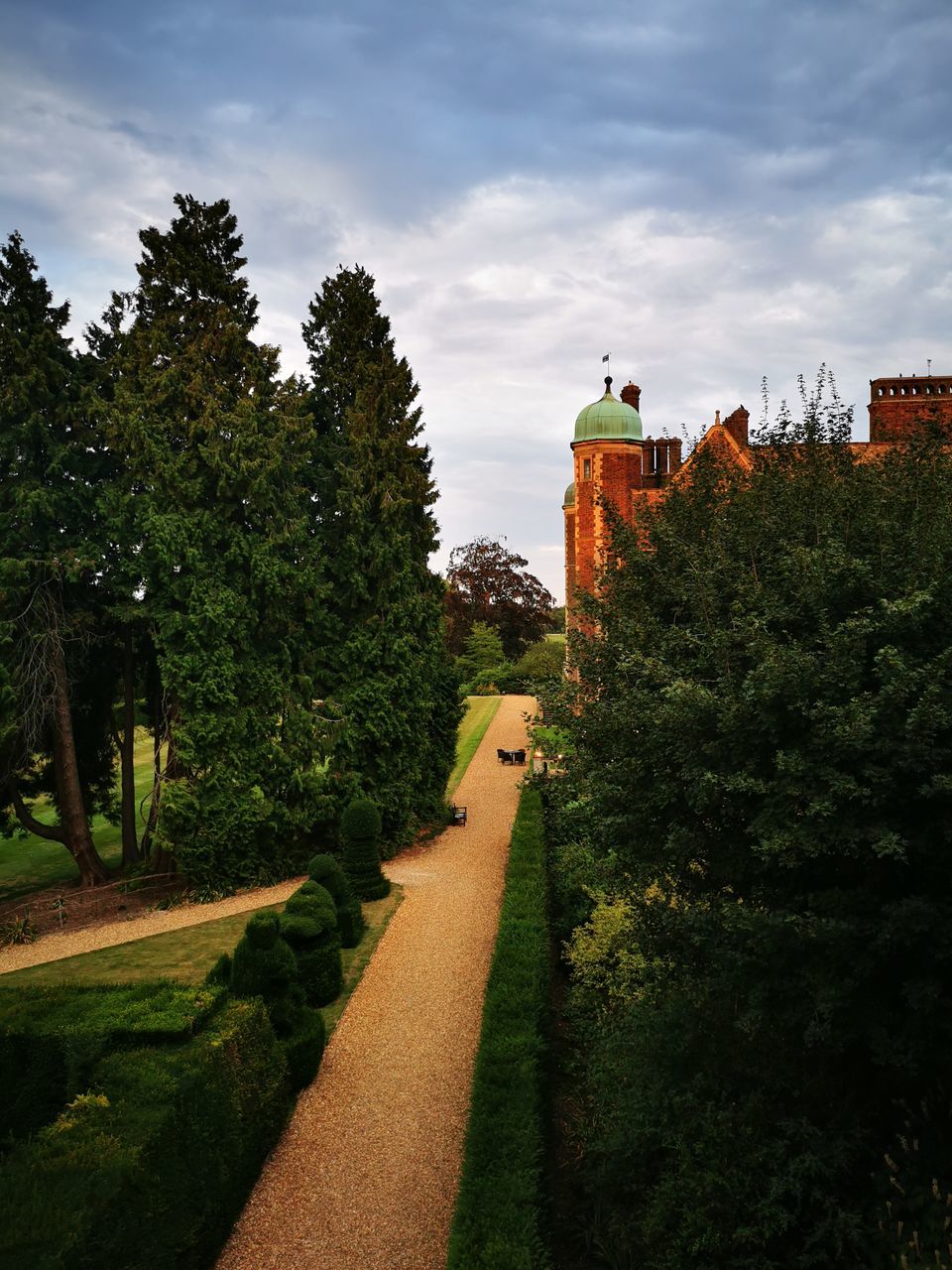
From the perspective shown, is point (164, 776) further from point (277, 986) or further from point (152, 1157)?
point (152, 1157)

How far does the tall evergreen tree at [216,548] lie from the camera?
1748 cm

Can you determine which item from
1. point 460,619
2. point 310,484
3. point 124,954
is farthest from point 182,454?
point 460,619

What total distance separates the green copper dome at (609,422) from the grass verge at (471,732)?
9.77 meters

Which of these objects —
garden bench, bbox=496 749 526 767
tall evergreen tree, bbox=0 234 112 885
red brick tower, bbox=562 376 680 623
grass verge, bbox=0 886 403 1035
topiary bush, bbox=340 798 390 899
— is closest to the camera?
grass verge, bbox=0 886 403 1035

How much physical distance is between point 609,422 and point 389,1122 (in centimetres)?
1869

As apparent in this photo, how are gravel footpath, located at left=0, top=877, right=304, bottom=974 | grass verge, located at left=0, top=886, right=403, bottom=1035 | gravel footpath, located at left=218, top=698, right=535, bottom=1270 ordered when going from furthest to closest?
gravel footpath, located at left=0, top=877, right=304, bottom=974
grass verge, located at left=0, top=886, right=403, bottom=1035
gravel footpath, located at left=218, top=698, right=535, bottom=1270

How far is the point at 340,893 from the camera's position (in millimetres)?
14461

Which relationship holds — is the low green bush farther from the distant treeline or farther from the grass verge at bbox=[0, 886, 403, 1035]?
the distant treeline

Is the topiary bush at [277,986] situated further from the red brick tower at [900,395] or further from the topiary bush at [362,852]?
the red brick tower at [900,395]

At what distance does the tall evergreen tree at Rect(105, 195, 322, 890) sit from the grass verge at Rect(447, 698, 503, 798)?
9.46 metres

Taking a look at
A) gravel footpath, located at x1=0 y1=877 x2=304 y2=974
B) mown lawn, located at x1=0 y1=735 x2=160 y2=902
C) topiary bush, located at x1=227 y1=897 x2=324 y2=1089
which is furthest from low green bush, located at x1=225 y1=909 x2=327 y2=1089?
mown lawn, located at x1=0 y1=735 x2=160 y2=902

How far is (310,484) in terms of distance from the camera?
22.1 metres

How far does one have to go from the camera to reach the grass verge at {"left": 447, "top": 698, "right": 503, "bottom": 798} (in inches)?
1197

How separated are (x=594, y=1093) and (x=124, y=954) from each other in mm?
9983
